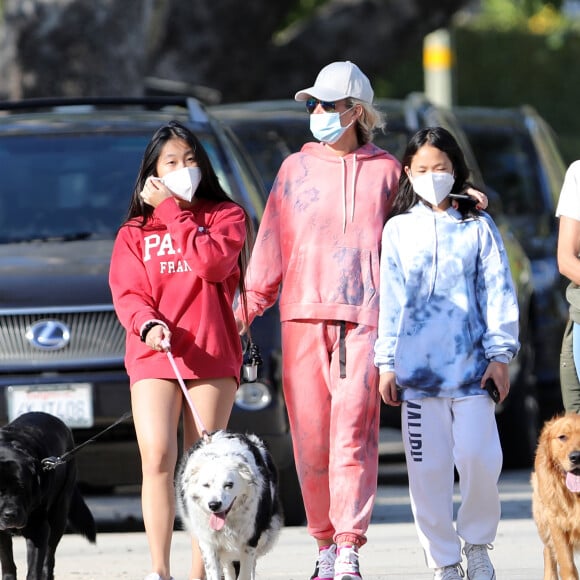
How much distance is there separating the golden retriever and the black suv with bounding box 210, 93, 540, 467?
411cm

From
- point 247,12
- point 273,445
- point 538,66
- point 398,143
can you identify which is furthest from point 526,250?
point 538,66

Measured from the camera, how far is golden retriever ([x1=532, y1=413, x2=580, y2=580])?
6418 millimetres

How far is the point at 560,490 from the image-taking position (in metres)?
6.50

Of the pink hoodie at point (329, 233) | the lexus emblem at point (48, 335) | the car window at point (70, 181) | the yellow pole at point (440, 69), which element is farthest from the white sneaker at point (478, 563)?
the yellow pole at point (440, 69)

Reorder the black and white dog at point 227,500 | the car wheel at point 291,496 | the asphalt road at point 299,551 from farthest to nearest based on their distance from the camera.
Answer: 1. the car wheel at point 291,496
2. the asphalt road at point 299,551
3. the black and white dog at point 227,500

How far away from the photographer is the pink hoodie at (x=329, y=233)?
657cm

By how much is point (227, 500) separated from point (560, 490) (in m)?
1.34

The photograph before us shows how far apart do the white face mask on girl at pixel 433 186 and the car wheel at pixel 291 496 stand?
2341 millimetres

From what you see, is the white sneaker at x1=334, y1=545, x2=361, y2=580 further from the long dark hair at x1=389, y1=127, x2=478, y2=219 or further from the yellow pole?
the yellow pole

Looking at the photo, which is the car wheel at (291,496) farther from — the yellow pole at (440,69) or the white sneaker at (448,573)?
the yellow pole at (440,69)

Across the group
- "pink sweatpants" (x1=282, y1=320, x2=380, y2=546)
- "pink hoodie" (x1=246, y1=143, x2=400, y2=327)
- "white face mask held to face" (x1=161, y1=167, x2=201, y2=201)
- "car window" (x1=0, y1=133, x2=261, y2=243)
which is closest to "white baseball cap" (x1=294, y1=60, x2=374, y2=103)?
"pink hoodie" (x1=246, y1=143, x2=400, y2=327)

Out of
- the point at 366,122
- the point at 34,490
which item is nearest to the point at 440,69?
the point at 366,122

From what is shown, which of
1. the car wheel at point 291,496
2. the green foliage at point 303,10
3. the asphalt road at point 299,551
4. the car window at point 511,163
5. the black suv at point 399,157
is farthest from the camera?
the green foliage at point 303,10

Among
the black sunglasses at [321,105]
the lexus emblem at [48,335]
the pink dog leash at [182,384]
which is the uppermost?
the black sunglasses at [321,105]
